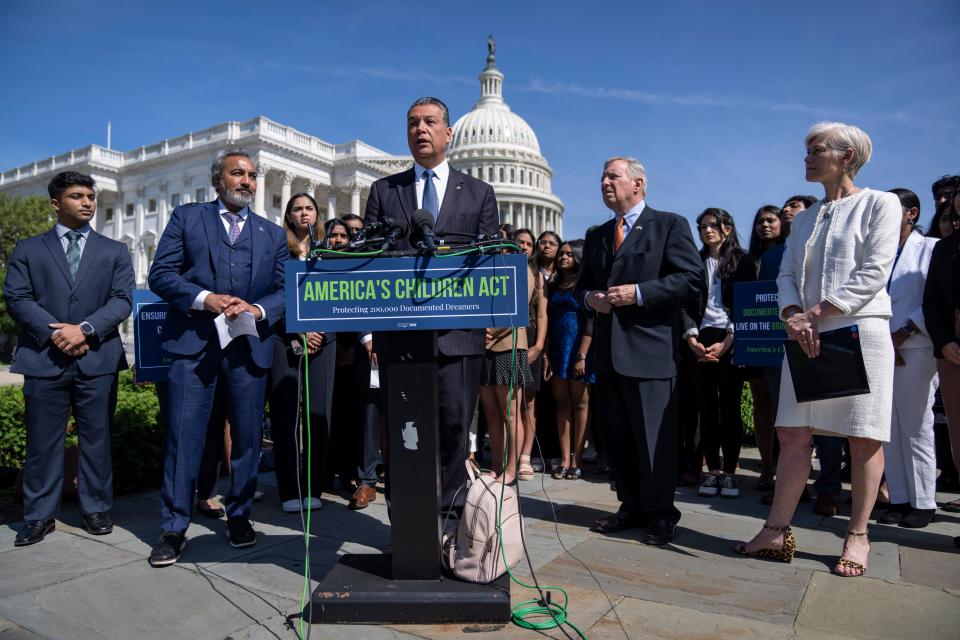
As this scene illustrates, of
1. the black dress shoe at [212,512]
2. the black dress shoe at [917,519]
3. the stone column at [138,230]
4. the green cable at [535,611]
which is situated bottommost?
the black dress shoe at [917,519]

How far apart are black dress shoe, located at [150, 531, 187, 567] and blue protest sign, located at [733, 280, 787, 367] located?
407 centimetres

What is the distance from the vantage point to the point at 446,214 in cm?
377

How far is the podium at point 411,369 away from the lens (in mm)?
2816

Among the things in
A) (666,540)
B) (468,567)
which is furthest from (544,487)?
(468,567)

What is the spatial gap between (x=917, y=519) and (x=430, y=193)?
4.01 meters

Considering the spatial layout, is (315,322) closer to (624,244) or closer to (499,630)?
(499,630)

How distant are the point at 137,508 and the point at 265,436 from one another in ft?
8.79

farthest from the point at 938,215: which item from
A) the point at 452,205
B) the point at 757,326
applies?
the point at 452,205

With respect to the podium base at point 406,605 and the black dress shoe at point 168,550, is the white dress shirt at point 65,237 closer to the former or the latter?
the black dress shoe at point 168,550

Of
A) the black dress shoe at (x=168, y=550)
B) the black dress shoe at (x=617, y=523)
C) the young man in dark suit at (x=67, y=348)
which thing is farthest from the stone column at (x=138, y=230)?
the black dress shoe at (x=617, y=523)

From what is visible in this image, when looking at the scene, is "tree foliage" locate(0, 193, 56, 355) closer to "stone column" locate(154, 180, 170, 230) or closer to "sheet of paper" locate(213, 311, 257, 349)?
"stone column" locate(154, 180, 170, 230)

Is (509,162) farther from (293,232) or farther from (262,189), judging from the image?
(293,232)

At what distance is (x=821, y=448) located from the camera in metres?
4.98

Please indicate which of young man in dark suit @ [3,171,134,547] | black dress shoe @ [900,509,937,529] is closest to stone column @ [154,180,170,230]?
young man in dark suit @ [3,171,134,547]
